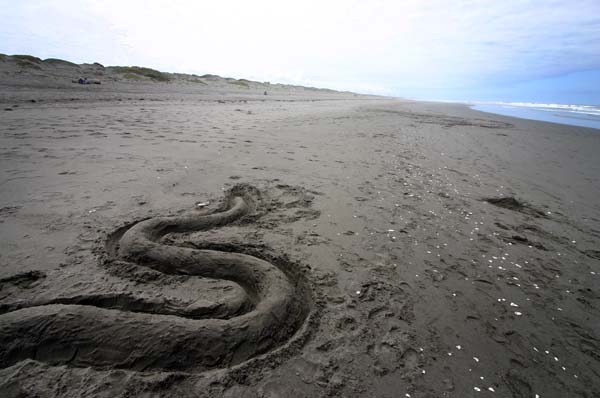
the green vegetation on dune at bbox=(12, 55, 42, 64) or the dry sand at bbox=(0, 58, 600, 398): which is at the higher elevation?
the green vegetation on dune at bbox=(12, 55, 42, 64)

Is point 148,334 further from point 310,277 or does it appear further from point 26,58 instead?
point 26,58

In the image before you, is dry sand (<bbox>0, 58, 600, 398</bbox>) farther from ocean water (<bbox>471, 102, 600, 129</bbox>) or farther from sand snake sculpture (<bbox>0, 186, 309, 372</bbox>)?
ocean water (<bbox>471, 102, 600, 129</bbox>)

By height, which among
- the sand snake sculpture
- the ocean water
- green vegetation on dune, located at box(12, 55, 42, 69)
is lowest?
the sand snake sculpture

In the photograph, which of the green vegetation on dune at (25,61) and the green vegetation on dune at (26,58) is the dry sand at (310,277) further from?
the green vegetation on dune at (26,58)

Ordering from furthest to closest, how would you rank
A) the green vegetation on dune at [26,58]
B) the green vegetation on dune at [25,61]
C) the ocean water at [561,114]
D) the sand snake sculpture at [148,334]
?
the green vegetation on dune at [26,58], the green vegetation on dune at [25,61], the ocean water at [561,114], the sand snake sculpture at [148,334]

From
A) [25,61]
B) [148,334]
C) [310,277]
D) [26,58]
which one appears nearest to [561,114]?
[310,277]

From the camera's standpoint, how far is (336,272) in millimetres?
2684

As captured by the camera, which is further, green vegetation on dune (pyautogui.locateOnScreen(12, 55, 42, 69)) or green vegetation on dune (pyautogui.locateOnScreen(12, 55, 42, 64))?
green vegetation on dune (pyautogui.locateOnScreen(12, 55, 42, 64))

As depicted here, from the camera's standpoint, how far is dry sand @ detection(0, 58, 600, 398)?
1.72 m

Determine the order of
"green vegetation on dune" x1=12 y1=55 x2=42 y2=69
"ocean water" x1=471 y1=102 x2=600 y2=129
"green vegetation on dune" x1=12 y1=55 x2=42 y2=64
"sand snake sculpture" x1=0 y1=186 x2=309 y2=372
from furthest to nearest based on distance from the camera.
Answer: "green vegetation on dune" x1=12 y1=55 x2=42 y2=64 < "green vegetation on dune" x1=12 y1=55 x2=42 y2=69 < "ocean water" x1=471 y1=102 x2=600 y2=129 < "sand snake sculpture" x1=0 y1=186 x2=309 y2=372

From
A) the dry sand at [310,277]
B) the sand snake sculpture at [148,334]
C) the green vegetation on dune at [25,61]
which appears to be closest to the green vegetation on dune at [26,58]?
the green vegetation on dune at [25,61]

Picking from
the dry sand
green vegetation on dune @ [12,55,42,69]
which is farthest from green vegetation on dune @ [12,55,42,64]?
the dry sand

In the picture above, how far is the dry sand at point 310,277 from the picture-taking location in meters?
1.72

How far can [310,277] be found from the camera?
259cm
